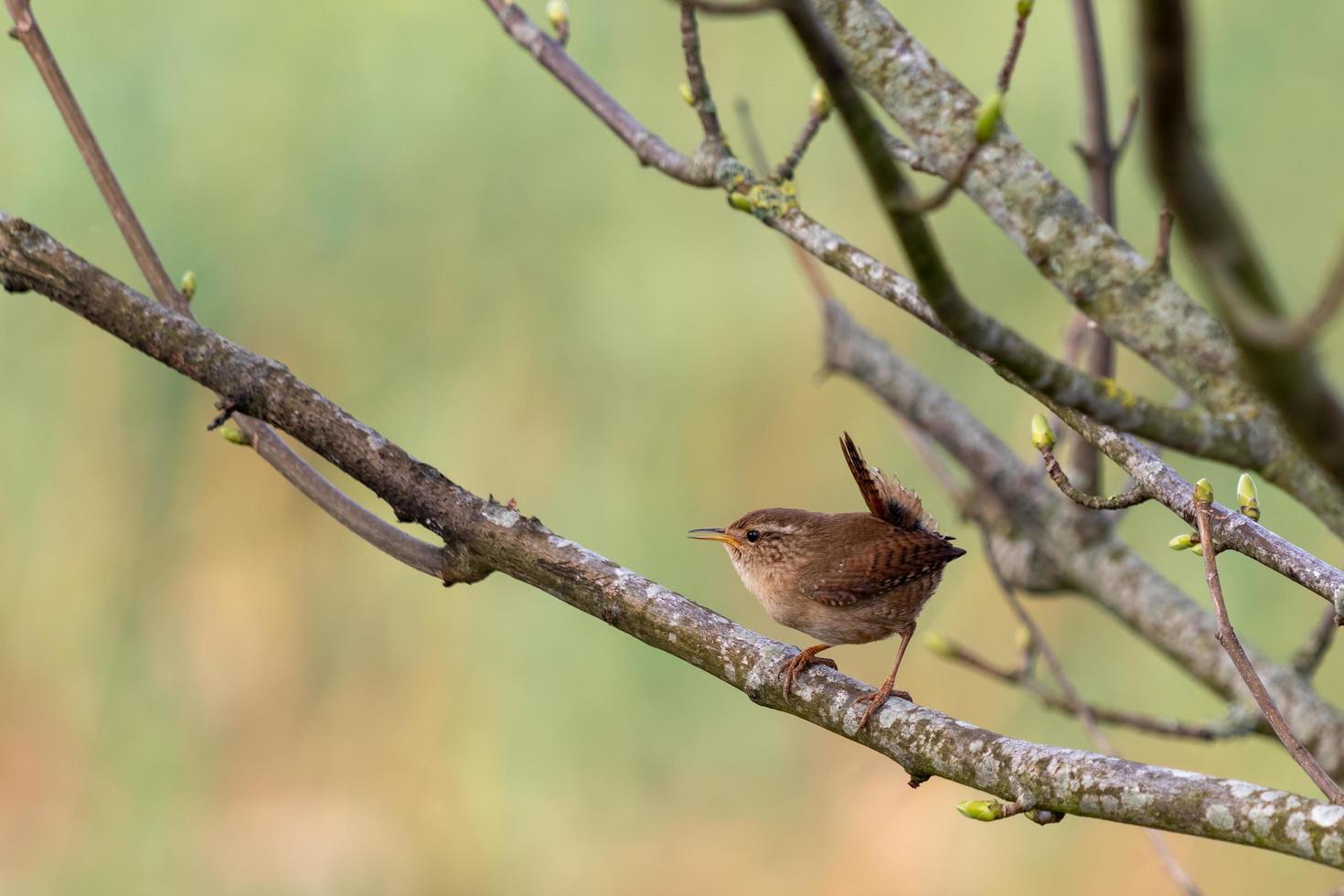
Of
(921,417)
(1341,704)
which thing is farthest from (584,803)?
(1341,704)

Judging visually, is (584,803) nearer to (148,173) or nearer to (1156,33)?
(148,173)

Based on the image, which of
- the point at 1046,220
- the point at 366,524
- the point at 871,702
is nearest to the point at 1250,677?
the point at 871,702

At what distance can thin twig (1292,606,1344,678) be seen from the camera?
2.54m

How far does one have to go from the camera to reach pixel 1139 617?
294 cm

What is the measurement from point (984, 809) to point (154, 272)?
5.14ft

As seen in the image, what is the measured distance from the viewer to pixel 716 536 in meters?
3.02

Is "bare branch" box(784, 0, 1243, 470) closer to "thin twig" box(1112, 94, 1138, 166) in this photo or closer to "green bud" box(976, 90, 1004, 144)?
"green bud" box(976, 90, 1004, 144)

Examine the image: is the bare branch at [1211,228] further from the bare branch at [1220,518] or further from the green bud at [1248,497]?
the green bud at [1248,497]

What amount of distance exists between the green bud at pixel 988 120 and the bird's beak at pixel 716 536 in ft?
5.30

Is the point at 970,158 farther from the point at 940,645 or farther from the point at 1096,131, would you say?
the point at 940,645

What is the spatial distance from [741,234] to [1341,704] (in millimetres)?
2852

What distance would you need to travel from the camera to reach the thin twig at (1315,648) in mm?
2545

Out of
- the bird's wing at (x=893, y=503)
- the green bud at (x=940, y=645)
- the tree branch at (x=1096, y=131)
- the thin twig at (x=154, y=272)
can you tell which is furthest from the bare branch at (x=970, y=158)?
the green bud at (x=940, y=645)

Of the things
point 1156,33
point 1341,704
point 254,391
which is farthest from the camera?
point 1341,704
